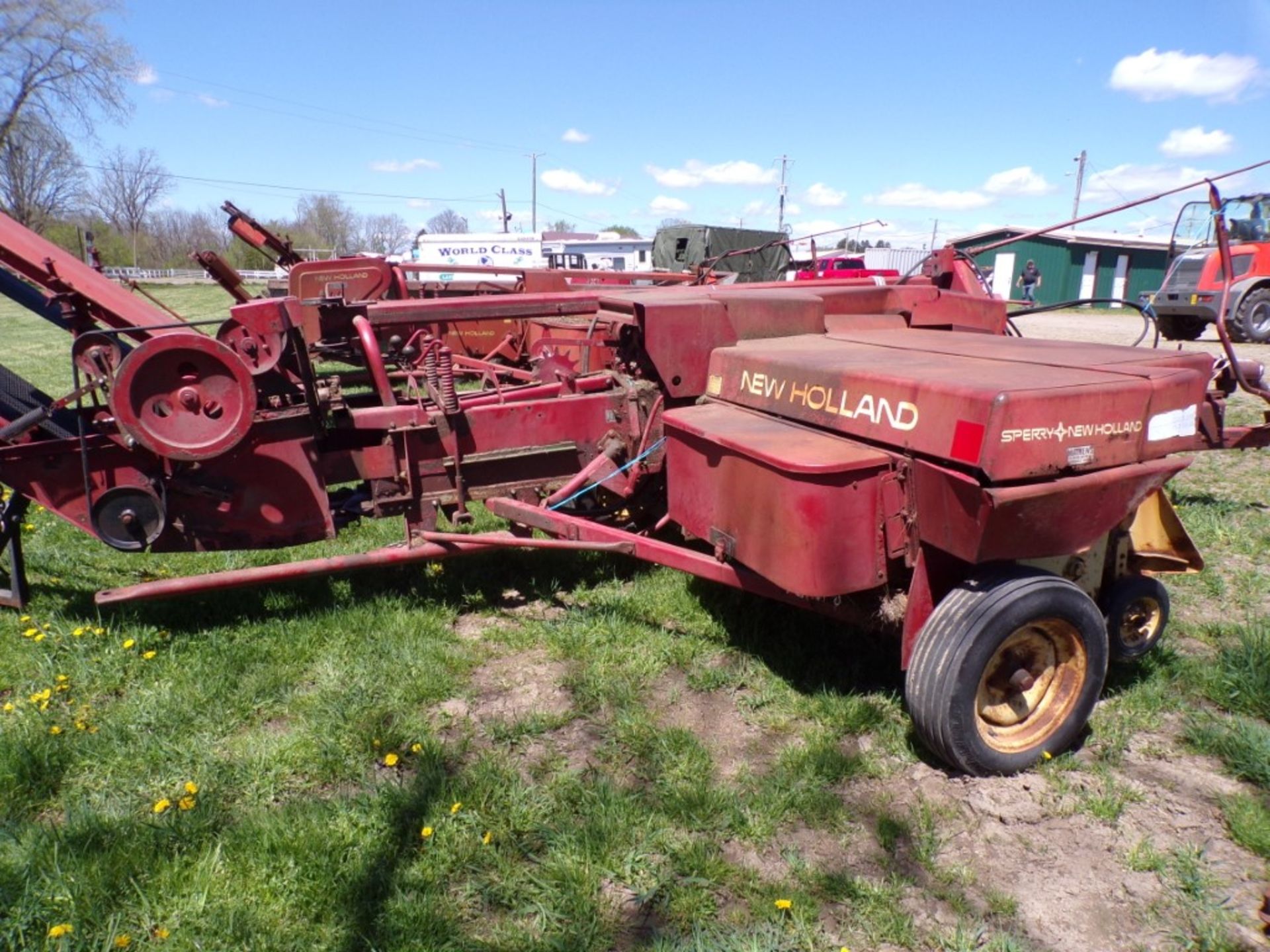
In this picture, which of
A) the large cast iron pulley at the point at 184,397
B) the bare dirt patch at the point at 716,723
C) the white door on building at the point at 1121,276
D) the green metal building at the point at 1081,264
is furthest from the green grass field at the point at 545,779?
the white door on building at the point at 1121,276

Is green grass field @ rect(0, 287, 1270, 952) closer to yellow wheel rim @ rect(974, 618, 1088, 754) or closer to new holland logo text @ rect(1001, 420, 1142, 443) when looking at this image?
yellow wheel rim @ rect(974, 618, 1088, 754)

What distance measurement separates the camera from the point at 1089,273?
3359cm

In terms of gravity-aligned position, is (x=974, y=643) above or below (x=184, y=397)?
below

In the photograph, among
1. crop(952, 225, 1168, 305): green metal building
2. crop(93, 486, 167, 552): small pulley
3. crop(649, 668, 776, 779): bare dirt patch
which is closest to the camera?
crop(649, 668, 776, 779): bare dirt patch

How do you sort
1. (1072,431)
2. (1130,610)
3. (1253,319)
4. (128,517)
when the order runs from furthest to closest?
(1253,319), (128,517), (1130,610), (1072,431)

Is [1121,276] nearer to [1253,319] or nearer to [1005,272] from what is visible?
[1005,272]

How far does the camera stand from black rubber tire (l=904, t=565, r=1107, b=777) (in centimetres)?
258

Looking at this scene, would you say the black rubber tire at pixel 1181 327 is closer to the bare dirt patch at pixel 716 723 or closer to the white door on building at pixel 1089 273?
the bare dirt patch at pixel 716 723

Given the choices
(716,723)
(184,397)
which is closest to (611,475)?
(716,723)

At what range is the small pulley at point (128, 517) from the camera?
10.9 ft

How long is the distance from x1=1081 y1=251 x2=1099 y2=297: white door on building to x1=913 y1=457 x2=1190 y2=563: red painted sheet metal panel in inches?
1389

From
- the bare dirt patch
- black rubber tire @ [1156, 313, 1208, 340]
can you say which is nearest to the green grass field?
the bare dirt patch

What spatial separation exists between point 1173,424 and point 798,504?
1.27m

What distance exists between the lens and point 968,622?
8.46 ft
